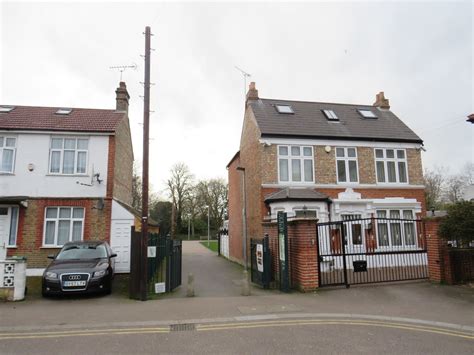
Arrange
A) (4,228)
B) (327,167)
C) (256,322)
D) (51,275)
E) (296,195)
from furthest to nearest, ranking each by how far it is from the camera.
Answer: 1. (327,167)
2. (296,195)
3. (4,228)
4. (51,275)
5. (256,322)

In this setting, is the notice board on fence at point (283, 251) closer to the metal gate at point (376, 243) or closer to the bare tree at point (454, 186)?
the metal gate at point (376, 243)

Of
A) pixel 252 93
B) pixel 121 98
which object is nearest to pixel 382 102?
pixel 252 93

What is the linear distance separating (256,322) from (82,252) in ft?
23.9

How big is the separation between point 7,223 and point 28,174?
2400 millimetres

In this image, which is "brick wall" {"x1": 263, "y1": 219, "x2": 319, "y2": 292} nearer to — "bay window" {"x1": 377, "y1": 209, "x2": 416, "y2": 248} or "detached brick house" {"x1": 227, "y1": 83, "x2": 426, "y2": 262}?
"detached brick house" {"x1": 227, "y1": 83, "x2": 426, "y2": 262}

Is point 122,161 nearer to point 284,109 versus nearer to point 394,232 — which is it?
point 284,109

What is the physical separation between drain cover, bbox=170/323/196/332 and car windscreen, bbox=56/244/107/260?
5680mm

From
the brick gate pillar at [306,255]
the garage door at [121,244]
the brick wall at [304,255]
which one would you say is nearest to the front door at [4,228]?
the garage door at [121,244]

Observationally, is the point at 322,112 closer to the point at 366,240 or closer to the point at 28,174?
the point at 366,240

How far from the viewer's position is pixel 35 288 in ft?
37.8

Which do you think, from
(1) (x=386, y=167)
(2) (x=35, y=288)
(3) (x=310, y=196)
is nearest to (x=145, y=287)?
(2) (x=35, y=288)

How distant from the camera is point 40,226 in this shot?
14758 mm

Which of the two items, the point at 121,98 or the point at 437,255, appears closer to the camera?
the point at 437,255

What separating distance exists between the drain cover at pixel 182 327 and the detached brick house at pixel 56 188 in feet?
31.1
